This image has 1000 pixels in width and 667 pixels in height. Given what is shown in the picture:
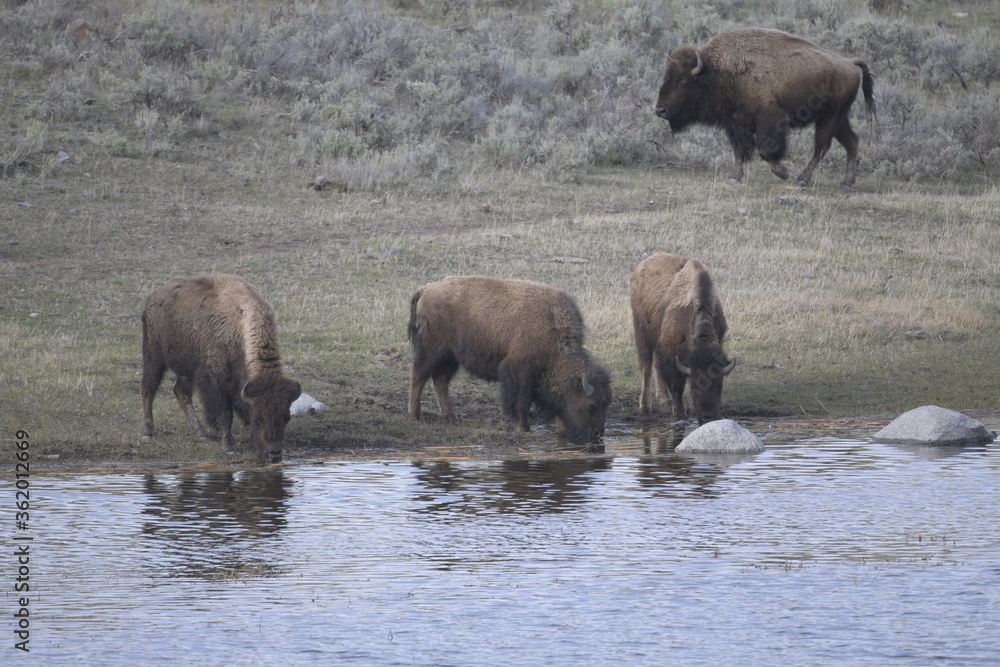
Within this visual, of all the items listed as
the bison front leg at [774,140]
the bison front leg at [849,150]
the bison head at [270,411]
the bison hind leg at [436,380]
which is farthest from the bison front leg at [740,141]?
the bison head at [270,411]

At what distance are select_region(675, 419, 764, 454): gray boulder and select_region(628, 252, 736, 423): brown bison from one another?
3.08ft

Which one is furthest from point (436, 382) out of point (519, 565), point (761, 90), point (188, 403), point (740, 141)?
point (740, 141)

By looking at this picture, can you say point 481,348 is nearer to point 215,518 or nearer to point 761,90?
point 215,518

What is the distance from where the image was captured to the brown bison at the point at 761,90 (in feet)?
76.5

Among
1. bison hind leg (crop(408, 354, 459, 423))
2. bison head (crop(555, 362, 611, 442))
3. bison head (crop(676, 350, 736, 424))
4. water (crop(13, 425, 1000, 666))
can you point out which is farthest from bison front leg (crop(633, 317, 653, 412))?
water (crop(13, 425, 1000, 666))

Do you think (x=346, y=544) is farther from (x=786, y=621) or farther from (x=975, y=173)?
(x=975, y=173)

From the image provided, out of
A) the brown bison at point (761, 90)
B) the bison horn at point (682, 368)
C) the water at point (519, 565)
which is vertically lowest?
the water at point (519, 565)

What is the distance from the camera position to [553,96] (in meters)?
29.1

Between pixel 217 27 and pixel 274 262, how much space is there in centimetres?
1220

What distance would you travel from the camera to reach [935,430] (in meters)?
11.9

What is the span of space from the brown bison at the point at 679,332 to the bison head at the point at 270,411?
13.0 feet

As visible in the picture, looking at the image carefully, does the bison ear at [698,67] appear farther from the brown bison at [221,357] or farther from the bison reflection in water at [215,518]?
the bison reflection in water at [215,518]
